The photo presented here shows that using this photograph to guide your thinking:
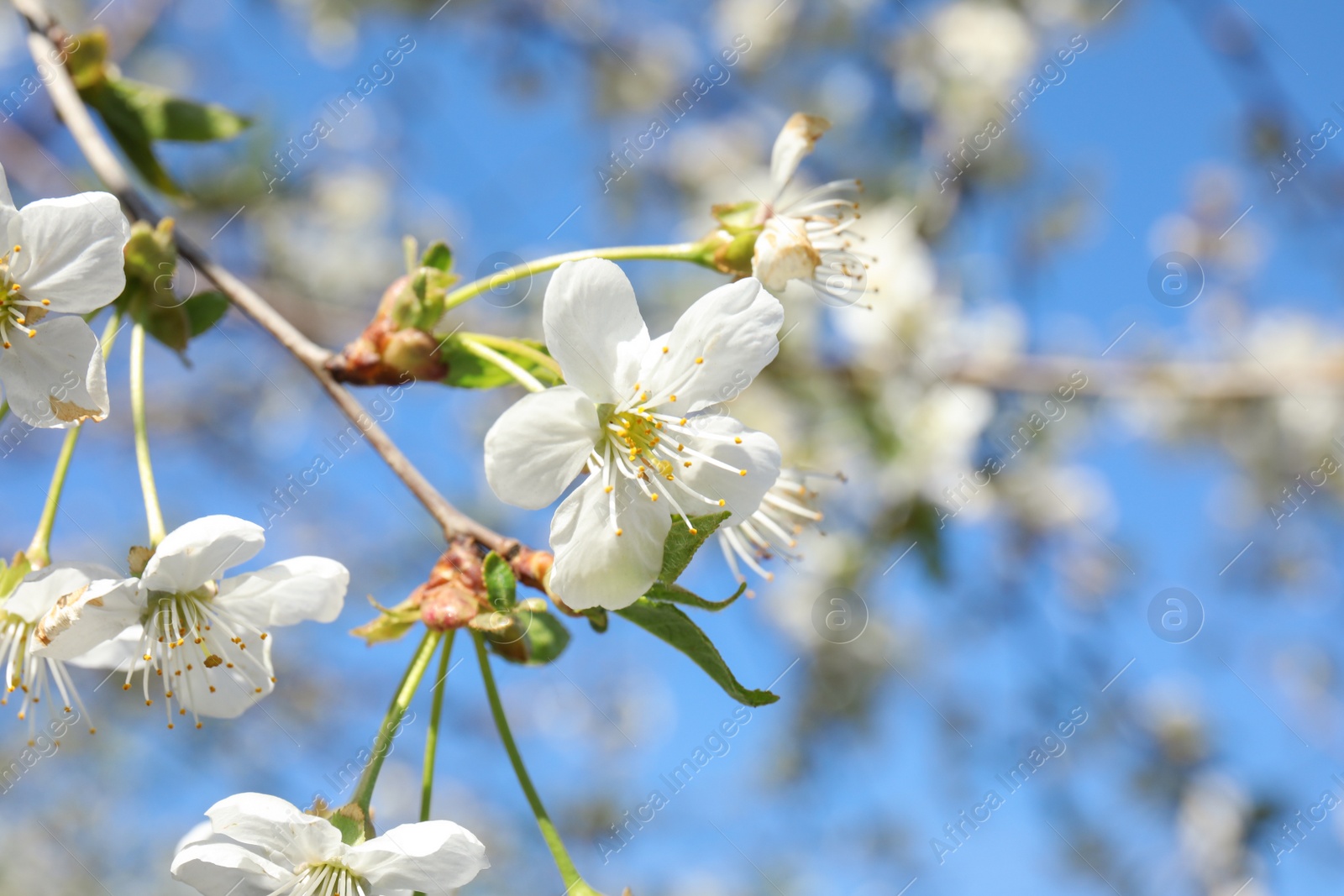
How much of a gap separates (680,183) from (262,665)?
4.43m

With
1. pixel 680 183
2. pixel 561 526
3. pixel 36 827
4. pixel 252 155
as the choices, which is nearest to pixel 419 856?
pixel 561 526

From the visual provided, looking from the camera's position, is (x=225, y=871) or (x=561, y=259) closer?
(x=225, y=871)

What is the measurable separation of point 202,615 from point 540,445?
0.43 meters

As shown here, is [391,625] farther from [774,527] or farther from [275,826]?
[774,527]

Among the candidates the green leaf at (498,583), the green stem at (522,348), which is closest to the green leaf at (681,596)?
the green leaf at (498,583)

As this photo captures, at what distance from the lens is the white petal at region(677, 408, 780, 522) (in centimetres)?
101

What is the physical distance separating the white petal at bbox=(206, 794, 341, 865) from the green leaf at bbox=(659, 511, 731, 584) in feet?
1.29

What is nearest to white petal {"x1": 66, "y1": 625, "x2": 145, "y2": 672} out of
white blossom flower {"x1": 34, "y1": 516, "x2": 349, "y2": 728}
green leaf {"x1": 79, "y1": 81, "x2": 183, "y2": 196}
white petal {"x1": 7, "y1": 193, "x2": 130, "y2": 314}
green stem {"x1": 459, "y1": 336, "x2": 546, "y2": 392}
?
white blossom flower {"x1": 34, "y1": 516, "x2": 349, "y2": 728}

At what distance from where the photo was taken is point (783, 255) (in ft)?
3.81

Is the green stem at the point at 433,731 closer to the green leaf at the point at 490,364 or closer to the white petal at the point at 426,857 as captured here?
the white petal at the point at 426,857

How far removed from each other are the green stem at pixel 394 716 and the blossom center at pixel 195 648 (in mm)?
202

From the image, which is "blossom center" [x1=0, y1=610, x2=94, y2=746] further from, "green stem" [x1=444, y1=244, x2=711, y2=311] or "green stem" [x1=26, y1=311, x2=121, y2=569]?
"green stem" [x1=444, y1=244, x2=711, y2=311]

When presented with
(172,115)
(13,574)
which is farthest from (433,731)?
(172,115)

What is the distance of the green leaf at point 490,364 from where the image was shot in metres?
1.09
